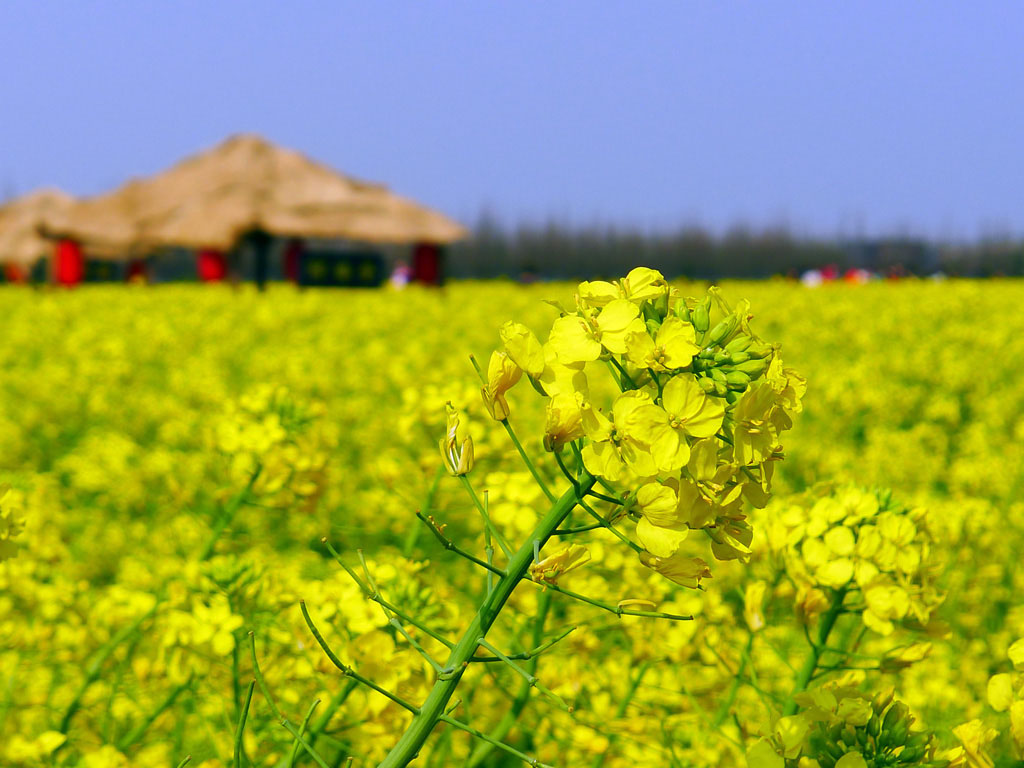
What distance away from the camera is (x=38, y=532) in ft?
7.81

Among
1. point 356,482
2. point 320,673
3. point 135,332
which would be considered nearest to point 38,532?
point 320,673

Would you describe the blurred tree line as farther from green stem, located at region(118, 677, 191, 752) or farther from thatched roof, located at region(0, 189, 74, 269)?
green stem, located at region(118, 677, 191, 752)

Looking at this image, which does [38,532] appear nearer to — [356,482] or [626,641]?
[626,641]

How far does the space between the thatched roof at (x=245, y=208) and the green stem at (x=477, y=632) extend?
22.4 meters

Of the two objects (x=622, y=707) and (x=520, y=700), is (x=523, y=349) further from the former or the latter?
(x=622, y=707)

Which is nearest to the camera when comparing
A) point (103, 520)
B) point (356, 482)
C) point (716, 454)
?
point (716, 454)

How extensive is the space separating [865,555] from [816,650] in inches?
5.8

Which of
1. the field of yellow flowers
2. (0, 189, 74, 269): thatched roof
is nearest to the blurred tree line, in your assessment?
(0, 189, 74, 269): thatched roof

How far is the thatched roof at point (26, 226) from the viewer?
36281 mm

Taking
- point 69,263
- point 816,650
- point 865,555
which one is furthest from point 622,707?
point 69,263

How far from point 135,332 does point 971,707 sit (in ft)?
27.6

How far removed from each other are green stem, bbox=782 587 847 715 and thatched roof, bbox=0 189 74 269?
37856mm

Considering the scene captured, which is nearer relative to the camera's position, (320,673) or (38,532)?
(320,673)

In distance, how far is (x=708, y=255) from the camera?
56062 mm
